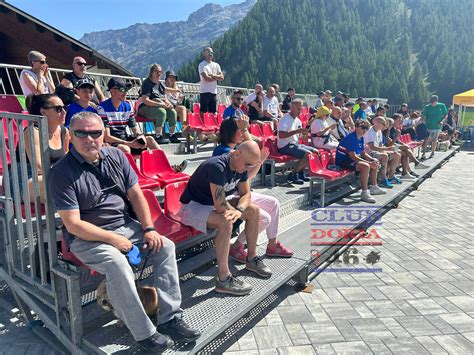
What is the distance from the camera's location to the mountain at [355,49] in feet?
268

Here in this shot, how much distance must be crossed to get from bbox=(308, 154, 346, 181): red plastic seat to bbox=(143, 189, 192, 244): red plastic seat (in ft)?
10.9

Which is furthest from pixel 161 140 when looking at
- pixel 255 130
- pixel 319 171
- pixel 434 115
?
pixel 434 115

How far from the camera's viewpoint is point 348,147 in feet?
23.1

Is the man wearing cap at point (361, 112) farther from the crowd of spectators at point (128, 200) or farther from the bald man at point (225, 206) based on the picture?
the bald man at point (225, 206)

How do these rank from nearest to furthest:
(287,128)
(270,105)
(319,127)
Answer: (287,128) < (319,127) < (270,105)

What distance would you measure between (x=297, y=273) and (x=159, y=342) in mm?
1949

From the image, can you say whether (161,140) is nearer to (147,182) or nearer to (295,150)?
(295,150)

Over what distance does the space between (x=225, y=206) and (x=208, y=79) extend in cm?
595

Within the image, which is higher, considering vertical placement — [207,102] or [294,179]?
[207,102]

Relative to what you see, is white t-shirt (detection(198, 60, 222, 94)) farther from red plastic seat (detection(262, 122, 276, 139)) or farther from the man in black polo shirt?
the man in black polo shirt

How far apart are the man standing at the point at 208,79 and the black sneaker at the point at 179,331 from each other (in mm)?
6824

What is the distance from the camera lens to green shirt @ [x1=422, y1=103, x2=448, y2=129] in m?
12.7

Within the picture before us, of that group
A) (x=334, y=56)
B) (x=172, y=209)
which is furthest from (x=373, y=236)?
(x=334, y=56)

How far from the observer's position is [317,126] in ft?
25.6
